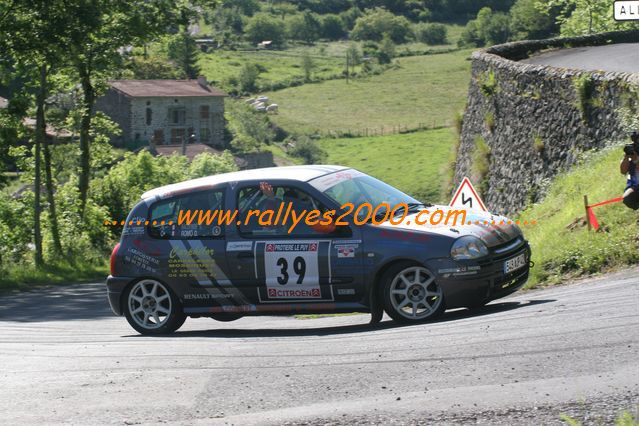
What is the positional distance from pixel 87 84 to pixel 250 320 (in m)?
25.1

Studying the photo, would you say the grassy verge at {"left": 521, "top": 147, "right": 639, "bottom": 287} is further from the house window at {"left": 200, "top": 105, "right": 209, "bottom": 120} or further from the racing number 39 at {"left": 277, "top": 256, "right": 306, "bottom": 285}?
the house window at {"left": 200, "top": 105, "right": 209, "bottom": 120}

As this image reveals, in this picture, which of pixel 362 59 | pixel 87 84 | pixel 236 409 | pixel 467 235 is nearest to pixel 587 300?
pixel 467 235

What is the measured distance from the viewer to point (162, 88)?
410ft

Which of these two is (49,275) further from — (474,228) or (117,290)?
(474,228)

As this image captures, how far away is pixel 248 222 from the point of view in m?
12.2

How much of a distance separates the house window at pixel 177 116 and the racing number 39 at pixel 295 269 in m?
113

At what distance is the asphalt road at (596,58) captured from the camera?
2631 centimetres

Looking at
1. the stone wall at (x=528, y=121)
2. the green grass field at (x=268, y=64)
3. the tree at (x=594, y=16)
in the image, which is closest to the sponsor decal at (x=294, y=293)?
the stone wall at (x=528, y=121)

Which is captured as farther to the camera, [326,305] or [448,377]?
[326,305]

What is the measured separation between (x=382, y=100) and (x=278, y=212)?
427 feet

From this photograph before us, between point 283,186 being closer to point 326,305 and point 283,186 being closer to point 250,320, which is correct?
point 326,305

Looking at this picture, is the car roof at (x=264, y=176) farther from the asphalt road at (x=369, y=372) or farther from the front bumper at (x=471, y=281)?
the front bumper at (x=471, y=281)

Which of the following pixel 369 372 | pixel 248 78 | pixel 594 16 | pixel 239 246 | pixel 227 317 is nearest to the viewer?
pixel 369 372

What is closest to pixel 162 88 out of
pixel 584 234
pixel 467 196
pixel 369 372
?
pixel 467 196
